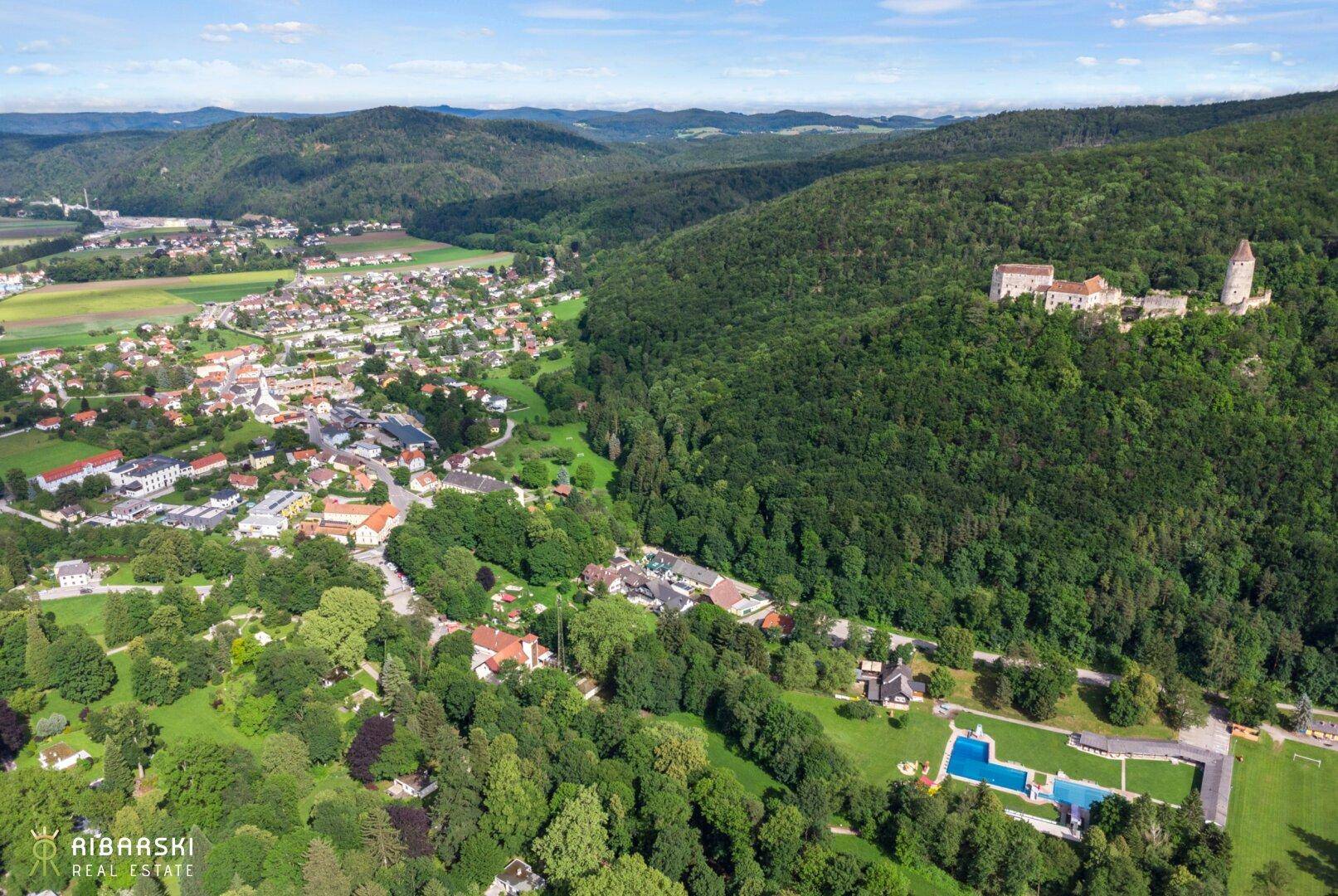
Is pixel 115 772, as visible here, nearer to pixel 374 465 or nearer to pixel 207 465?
pixel 374 465

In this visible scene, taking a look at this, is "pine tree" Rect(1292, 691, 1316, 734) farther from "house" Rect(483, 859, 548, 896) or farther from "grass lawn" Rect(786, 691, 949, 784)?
"house" Rect(483, 859, 548, 896)

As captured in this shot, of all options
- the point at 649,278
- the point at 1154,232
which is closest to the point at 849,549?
the point at 1154,232

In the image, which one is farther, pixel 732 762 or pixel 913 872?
pixel 732 762

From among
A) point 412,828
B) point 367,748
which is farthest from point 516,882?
point 367,748

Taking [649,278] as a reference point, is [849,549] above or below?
below

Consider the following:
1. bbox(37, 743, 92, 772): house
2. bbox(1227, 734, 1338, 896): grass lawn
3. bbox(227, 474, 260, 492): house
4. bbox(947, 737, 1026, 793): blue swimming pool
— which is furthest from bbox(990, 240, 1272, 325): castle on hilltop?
bbox(37, 743, 92, 772): house

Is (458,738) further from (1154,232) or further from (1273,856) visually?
(1154,232)
